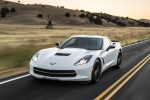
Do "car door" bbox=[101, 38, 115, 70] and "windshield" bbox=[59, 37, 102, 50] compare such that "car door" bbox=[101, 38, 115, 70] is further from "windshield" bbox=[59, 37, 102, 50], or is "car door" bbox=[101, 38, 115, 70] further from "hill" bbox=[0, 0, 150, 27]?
"hill" bbox=[0, 0, 150, 27]

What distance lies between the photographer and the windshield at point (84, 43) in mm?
11094

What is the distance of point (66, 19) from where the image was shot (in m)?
134

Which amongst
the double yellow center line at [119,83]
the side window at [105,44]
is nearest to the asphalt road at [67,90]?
the double yellow center line at [119,83]

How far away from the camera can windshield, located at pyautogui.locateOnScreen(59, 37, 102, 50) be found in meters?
11.1

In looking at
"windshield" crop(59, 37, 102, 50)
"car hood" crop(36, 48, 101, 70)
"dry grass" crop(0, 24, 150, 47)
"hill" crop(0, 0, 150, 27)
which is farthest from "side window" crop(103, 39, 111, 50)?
"hill" crop(0, 0, 150, 27)

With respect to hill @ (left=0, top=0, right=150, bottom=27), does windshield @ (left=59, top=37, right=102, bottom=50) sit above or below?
above

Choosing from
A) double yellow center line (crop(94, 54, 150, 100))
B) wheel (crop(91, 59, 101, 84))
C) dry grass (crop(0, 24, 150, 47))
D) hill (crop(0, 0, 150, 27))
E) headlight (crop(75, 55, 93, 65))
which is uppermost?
headlight (crop(75, 55, 93, 65))

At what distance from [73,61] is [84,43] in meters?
1.87

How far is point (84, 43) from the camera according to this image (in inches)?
443

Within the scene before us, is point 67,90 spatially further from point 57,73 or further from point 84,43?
point 84,43

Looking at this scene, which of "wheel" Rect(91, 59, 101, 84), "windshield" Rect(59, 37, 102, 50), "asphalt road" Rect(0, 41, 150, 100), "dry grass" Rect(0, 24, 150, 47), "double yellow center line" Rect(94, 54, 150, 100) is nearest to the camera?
"asphalt road" Rect(0, 41, 150, 100)

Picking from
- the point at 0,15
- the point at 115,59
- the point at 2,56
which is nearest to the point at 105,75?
the point at 115,59

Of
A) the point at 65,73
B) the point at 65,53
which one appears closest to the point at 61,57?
the point at 65,53

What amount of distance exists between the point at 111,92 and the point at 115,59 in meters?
4.15
